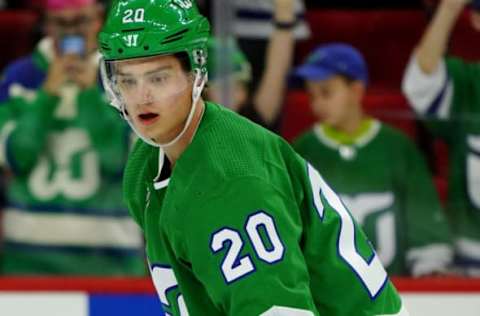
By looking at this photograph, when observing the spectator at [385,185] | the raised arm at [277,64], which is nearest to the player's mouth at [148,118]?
the spectator at [385,185]

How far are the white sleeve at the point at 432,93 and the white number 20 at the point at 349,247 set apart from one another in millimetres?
1460

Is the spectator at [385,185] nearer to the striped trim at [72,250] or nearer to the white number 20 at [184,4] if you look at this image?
the striped trim at [72,250]

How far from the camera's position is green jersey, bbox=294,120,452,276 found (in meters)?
3.55

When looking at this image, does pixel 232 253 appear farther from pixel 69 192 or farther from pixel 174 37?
pixel 69 192

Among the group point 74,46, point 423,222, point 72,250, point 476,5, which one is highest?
point 476,5

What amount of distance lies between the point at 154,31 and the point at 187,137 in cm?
19

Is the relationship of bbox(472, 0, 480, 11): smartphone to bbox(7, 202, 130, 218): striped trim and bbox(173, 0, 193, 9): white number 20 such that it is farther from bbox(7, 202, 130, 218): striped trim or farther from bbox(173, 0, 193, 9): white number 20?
bbox(173, 0, 193, 9): white number 20

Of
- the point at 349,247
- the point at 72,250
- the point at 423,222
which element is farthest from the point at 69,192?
the point at 349,247

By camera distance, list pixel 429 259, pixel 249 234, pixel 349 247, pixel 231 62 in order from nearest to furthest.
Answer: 1. pixel 249 234
2. pixel 349 247
3. pixel 429 259
4. pixel 231 62

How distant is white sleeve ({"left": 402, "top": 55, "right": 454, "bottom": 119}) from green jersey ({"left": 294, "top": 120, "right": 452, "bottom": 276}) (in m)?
0.11

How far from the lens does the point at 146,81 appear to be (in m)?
2.05

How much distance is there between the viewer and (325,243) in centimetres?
217

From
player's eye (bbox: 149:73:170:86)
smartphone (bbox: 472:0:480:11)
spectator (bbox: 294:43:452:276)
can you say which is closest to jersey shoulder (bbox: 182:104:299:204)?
player's eye (bbox: 149:73:170:86)

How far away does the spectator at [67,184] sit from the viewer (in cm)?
358
